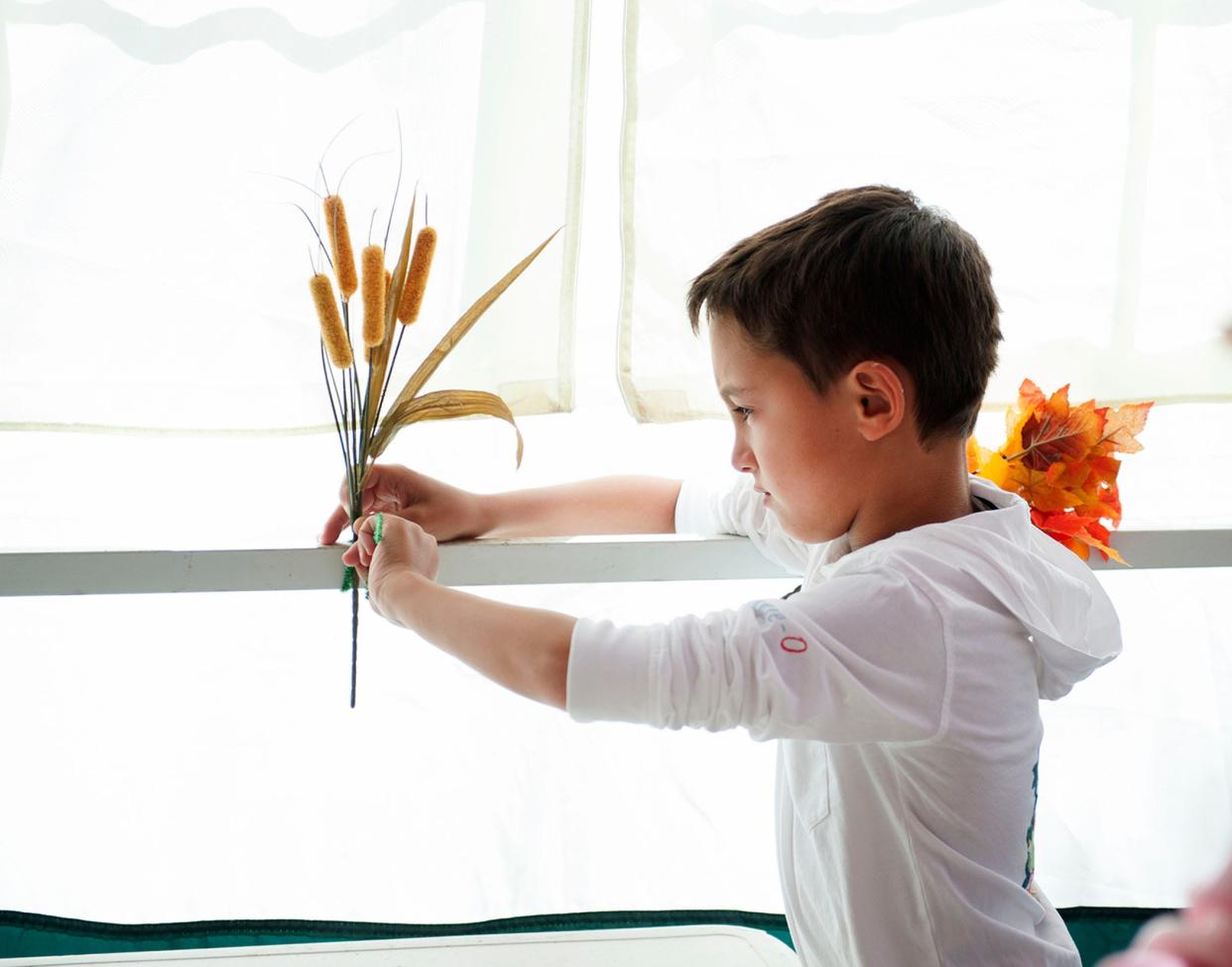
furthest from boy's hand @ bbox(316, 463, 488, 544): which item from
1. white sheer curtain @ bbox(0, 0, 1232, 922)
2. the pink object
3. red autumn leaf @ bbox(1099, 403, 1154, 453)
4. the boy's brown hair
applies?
the pink object

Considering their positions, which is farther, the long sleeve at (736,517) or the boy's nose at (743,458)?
the long sleeve at (736,517)

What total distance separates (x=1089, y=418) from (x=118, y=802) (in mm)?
1163

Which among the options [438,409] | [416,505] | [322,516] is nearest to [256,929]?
[322,516]

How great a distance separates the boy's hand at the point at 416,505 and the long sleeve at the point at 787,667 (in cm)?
33

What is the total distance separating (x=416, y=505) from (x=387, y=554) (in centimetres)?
16

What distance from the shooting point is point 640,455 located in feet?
4.28

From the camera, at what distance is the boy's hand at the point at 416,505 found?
104 centimetres

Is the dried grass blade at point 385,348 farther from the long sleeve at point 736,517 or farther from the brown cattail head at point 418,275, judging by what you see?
the long sleeve at point 736,517

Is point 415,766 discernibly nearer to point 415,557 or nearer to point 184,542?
point 184,542

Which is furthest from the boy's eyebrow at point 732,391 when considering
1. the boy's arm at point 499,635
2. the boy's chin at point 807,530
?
the boy's arm at point 499,635

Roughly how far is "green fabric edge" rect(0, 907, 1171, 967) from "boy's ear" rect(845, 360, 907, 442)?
2.50 feet

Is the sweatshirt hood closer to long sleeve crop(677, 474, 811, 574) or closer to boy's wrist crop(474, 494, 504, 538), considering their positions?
long sleeve crop(677, 474, 811, 574)

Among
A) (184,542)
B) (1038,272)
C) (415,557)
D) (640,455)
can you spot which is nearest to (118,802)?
(184,542)

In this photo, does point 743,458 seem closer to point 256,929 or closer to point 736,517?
point 736,517
